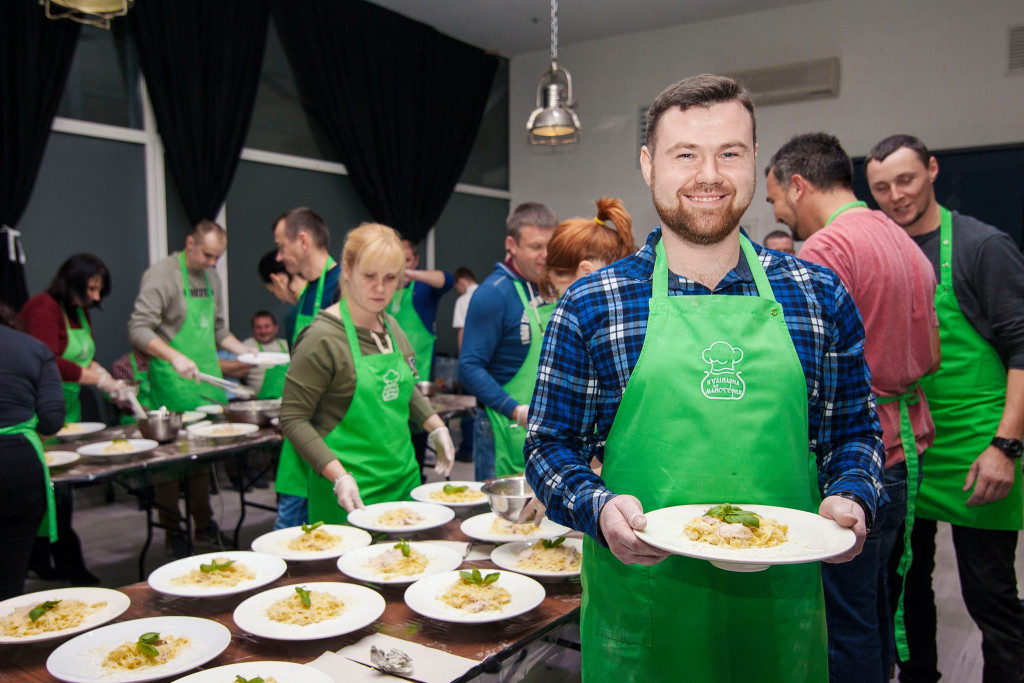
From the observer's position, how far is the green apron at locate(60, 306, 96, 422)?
400 centimetres

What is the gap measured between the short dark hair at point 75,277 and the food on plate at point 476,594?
3174 mm

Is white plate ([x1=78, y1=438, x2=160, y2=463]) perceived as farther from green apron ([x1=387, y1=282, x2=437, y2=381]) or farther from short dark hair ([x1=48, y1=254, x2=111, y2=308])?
green apron ([x1=387, y1=282, x2=437, y2=381])

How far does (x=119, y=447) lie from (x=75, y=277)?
52.5 inches

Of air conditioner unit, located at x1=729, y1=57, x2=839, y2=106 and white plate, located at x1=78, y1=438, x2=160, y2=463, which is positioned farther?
air conditioner unit, located at x1=729, y1=57, x2=839, y2=106

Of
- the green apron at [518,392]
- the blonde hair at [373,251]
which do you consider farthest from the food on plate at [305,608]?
the green apron at [518,392]

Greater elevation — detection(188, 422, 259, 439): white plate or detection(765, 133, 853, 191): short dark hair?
detection(765, 133, 853, 191): short dark hair

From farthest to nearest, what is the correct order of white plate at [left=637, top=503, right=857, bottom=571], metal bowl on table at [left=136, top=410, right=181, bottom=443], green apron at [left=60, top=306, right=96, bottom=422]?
green apron at [left=60, top=306, right=96, bottom=422]
metal bowl on table at [left=136, top=410, right=181, bottom=443]
white plate at [left=637, top=503, right=857, bottom=571]

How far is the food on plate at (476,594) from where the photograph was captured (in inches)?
58.8

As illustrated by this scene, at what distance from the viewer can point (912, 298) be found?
6.20 feet

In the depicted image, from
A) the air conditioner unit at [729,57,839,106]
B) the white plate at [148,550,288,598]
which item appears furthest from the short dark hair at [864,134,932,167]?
the air conditioner unit at [729,57,839,106]

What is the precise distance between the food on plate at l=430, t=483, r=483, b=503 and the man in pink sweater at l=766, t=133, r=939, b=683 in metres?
1.04

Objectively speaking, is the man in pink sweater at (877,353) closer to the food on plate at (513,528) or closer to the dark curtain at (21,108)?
the food on plate at (513,528)

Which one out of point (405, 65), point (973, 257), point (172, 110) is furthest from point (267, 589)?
point (405, 65)

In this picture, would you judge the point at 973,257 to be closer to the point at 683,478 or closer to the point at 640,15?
the point at 683,478
